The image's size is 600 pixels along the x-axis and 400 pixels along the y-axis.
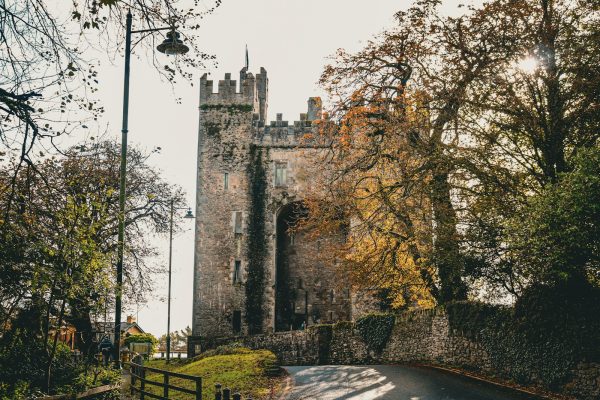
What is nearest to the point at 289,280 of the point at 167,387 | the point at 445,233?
the point at 445,233

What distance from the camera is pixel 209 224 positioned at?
3778cm

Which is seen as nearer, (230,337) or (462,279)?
(462,279)

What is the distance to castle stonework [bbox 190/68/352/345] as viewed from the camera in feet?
121

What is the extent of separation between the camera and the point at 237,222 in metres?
37.8

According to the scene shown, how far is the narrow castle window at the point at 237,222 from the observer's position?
3769 centimetres

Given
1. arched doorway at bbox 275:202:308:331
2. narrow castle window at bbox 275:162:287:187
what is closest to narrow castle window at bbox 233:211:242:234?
arched doorway at bbox 275:202:308:331

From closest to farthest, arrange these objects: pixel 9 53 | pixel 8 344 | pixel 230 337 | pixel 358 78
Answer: pixel 9 53, pixel 8 344, pixel 358 78, pixel 230 337

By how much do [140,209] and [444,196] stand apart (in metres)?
15.2

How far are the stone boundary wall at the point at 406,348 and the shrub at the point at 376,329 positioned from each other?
0.25 m

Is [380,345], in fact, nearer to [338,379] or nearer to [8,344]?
[338,379]

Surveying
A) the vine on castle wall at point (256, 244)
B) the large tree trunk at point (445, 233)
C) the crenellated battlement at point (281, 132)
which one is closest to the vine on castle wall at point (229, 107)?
the crenellated battlement at point (281, 132)

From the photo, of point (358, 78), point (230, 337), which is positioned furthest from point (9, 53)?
point (230, 337)

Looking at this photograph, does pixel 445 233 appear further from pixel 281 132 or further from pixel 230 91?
pixel 230 91

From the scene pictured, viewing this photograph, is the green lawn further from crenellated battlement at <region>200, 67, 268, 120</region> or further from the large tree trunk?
crenellated battlement at <region>200, 67, 268, 120</region>
